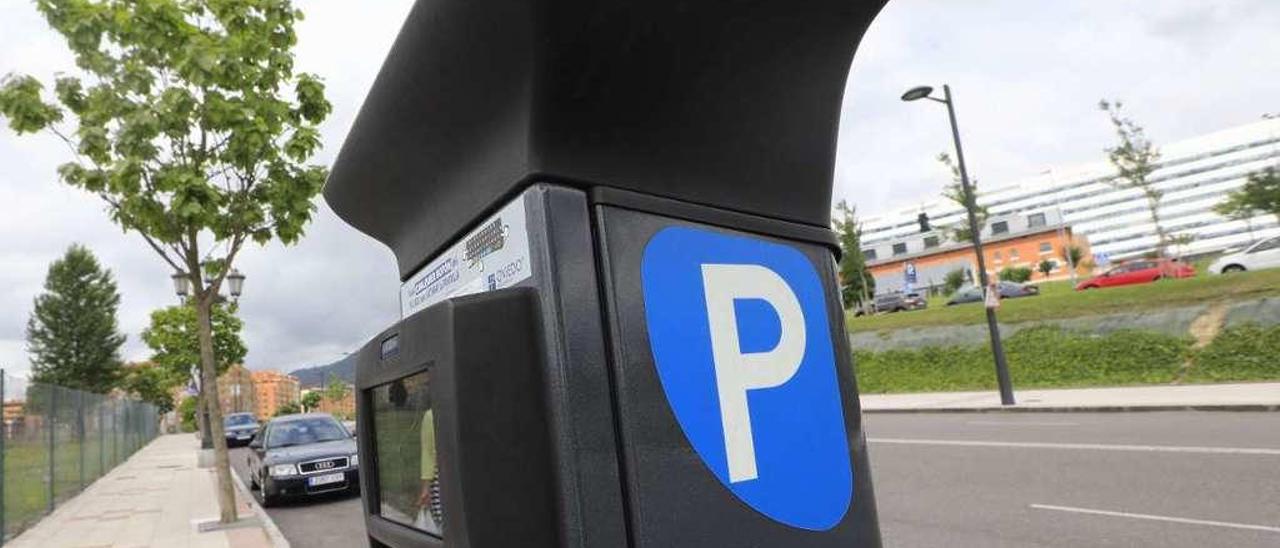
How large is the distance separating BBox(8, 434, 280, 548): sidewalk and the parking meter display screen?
291 inches

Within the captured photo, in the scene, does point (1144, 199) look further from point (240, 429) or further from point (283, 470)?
point (283, 470)

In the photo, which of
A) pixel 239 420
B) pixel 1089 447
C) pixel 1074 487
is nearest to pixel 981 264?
pixel 1089 447

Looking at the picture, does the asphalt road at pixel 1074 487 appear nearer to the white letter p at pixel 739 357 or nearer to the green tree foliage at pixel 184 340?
the white letter p at pixel 739 357

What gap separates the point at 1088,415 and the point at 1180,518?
831 cm

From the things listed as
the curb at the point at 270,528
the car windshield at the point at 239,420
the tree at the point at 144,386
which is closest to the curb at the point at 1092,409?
the curb at the point at 270,528

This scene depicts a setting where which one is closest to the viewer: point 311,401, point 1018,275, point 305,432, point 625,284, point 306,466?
point 625,284

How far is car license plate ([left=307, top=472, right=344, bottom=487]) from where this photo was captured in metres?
11.4

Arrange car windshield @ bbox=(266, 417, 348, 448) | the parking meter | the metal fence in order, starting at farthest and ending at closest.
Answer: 1. car windshield @ bbox=(266, 417, 348, 448)
2. the metal fence
3. the parking meter

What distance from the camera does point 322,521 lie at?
9922 mm

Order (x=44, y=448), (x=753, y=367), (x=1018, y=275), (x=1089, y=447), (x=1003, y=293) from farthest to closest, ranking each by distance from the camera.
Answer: (x=1018, y=275), (x=1003, y=293), (x=44, y=448), (x=1089, y=447), (x=753, y=367)

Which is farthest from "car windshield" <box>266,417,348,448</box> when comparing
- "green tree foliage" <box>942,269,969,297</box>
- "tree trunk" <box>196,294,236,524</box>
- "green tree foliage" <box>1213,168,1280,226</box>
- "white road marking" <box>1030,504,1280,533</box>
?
"green tree foliage" <box>942,269,969,297</box>

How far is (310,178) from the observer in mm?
9938

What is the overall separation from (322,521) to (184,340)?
2586 cm

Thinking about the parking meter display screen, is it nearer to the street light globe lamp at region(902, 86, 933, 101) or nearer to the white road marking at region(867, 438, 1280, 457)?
the white road marking at region(867, 438, 1280, 457)
